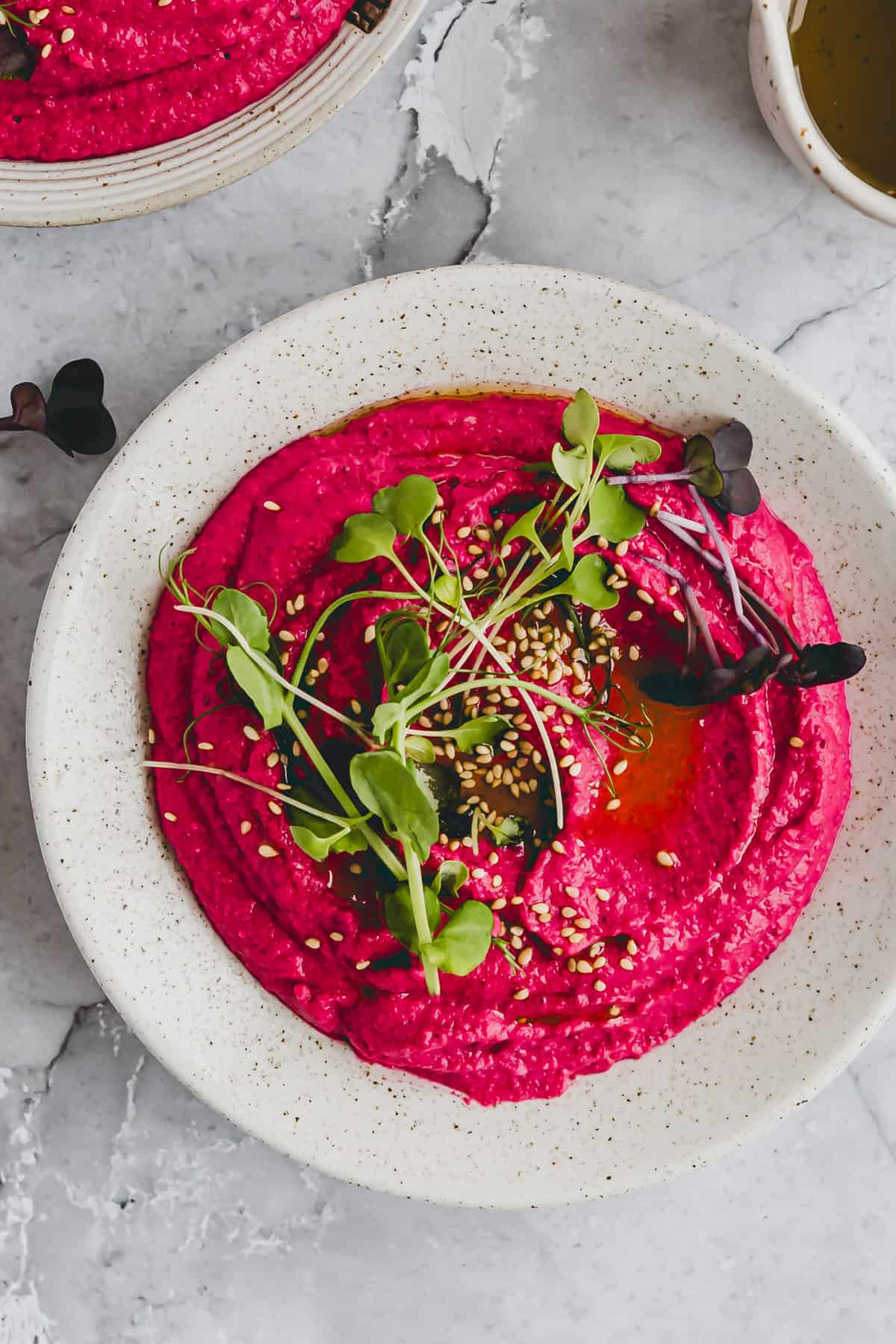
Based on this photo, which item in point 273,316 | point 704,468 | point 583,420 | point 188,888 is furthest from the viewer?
point 273,316

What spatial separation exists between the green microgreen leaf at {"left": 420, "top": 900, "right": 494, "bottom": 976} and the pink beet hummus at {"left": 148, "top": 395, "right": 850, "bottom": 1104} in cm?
13

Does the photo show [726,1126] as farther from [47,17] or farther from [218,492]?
[47,17]

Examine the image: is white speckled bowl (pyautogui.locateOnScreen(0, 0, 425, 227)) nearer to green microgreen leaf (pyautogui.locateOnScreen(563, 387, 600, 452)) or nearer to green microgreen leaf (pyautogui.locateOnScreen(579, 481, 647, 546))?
green microgreen leaf (pyautogui.locateOnScreen(563, 387, 600, 452))

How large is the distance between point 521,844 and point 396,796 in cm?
39

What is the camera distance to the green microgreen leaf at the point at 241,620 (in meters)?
1.97

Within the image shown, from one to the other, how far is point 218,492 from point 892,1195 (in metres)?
2.28

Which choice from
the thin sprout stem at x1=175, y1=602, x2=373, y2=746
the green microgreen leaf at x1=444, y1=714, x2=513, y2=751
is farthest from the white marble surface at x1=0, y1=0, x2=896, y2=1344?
the green microgreen leaf at x1=444, y1=714, x2=513, y2=751

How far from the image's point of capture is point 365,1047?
6.98 ft

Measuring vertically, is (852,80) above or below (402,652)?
above

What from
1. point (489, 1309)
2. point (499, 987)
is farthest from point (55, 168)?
point (489, 1309)

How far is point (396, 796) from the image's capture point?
6.22 ft

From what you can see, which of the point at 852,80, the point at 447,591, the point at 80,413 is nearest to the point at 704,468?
the point at 447,591

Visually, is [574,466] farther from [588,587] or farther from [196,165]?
[196,165]

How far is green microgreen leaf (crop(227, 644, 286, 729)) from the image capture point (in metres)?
1.93
